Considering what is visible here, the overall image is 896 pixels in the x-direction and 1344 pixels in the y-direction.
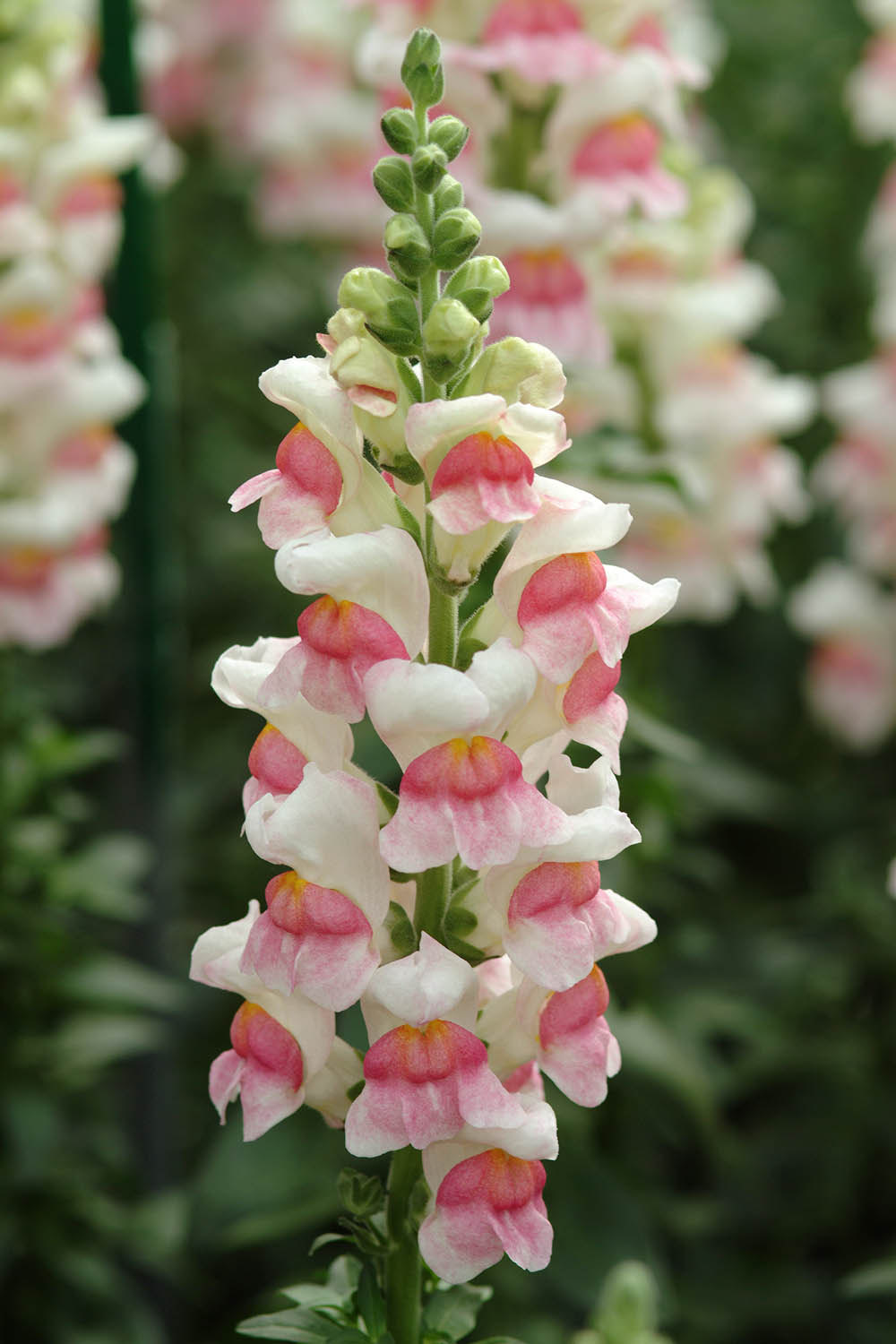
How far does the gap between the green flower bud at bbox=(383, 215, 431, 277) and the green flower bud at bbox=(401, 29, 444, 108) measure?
97mm

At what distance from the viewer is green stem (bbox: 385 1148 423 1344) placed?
1.23m

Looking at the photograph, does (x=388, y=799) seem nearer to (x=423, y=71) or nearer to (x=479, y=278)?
(x=479, y=278)

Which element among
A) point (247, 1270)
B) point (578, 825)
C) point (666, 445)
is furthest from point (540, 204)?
point (247, 1270)

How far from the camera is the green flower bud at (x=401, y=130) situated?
3.71 feet

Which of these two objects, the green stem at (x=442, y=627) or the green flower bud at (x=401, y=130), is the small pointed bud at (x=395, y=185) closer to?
the green flower bud at (x=401, y=130)

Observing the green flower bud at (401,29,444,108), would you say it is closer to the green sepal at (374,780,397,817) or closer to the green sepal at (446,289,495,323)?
the green sepal at (446,289,495,323)

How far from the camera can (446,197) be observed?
1136mm

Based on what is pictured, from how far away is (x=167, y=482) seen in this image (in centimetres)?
339

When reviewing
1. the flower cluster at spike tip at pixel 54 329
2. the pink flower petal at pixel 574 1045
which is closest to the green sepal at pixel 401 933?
the pink flower petal at pixel 574 1045

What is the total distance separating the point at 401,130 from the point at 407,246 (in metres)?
0.09

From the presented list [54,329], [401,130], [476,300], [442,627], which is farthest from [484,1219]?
[54,329]

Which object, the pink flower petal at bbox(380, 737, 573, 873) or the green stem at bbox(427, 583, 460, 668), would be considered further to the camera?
the green stem at bbox(427, 583, 460, 668)

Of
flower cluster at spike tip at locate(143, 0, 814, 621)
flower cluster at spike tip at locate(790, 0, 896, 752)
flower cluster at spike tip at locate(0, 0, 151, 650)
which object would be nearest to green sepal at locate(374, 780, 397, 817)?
flower cluster at spike tip at locate(143, 0, 814, 621)

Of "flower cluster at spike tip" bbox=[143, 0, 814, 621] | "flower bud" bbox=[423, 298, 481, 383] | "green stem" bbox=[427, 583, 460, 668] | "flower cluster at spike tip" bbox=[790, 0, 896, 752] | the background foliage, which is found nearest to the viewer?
"flower bud" bbox=[423, 298, 481, 383]
